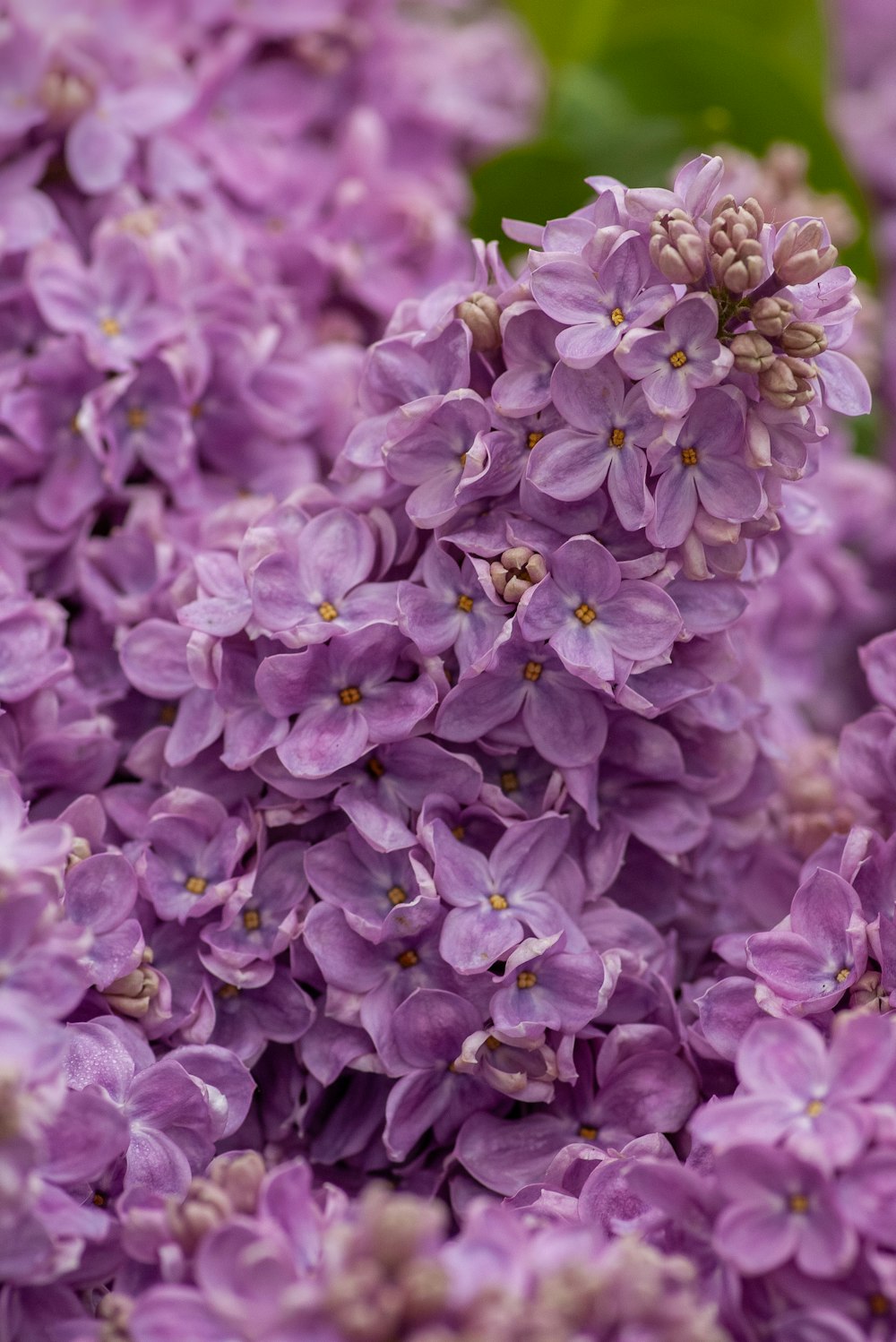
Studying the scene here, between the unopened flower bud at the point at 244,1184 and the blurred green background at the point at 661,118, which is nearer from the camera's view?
the unopened flower bud at the point at 244,1184

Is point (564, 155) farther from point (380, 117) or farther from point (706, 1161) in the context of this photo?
point (706, 1161)

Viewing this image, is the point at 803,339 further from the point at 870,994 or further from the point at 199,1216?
the point at 199,1216

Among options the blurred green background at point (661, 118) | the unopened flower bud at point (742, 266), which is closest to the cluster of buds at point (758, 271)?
the unopened flower bud at point (742, 266)

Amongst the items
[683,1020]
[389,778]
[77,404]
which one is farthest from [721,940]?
[77,404]

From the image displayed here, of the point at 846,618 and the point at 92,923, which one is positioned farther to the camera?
the point at 846,618

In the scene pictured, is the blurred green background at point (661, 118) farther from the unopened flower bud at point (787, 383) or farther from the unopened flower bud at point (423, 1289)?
the unopened flower bud at point (423, 1289)

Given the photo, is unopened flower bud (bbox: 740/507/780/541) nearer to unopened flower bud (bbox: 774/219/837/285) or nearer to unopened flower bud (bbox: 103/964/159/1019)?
unopened flower bud (bbox: 774/219/837/285)
